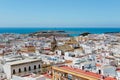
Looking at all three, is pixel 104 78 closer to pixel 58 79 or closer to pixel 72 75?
pixel 72 75

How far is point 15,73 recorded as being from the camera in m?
37.9

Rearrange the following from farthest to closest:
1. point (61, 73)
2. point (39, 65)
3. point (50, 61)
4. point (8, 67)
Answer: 1. point (50, 61)
2. point (39, 65)
3. point (8, 67)
4. point (61, 73)

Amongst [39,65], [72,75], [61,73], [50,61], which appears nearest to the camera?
[72,75]

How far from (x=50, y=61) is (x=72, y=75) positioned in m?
18.6

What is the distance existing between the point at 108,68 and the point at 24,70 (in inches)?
579

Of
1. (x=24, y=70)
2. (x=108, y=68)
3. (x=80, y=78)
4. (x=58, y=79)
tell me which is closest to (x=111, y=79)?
(x=80, y=78)

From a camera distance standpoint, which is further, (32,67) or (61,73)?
(32,67)

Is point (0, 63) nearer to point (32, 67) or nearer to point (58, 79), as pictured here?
point (32, 67)

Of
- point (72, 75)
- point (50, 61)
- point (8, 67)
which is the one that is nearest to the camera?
point (72, 75)

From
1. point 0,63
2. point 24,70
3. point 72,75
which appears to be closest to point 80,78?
point 72,75

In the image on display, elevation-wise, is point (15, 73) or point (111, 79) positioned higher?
point (111, 79)

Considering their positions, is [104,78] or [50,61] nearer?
[104,78]

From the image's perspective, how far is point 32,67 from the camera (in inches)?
1581

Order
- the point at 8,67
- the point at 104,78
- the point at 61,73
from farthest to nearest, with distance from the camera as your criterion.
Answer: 1. the point at 8,67
2. the point at 61,73
3. the point at 104,78
